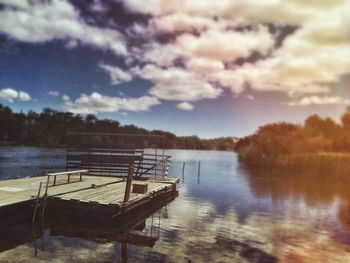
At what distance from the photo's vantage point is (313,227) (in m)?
22.1

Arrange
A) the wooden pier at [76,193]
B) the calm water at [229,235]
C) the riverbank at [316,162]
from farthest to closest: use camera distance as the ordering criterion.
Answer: the riverbank at [316,162] < the wooden pier at [76,193] < the calm water at [229,235]

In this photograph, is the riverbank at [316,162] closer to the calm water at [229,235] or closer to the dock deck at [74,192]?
the calm water at [229,235]

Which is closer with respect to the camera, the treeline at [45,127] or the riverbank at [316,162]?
the riverbank at [316,162]

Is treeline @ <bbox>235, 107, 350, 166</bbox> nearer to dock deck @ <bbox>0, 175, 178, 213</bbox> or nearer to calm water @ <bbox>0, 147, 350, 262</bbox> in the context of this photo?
calm water @ <bbox>0, 147, 350, 262</bbox>

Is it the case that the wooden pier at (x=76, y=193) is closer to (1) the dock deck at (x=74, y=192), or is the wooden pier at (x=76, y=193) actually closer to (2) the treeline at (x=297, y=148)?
(1) the dock deck at (x=74, y=192)

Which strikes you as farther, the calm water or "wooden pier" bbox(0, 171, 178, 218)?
"wooden pier" bbox(0, 171, 178, 218)

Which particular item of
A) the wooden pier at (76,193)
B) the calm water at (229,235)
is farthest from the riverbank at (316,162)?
the wooden pier at (76,193)

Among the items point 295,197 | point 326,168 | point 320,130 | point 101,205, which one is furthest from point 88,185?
point 320,130

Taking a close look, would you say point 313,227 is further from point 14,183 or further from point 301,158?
point 301,158

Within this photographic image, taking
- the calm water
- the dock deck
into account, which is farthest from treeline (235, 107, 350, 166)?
the dock deck

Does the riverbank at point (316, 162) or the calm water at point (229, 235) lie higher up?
the riverbank at point (316, 162)

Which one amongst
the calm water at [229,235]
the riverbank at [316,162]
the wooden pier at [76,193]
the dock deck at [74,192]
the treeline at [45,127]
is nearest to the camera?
the calm water at [229,235]

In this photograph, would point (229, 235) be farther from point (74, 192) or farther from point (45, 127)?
point (45, 127)

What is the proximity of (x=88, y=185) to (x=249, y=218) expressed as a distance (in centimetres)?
1126
